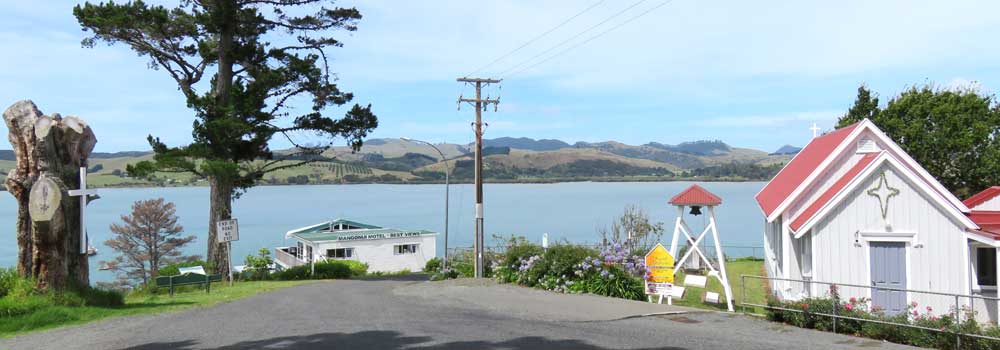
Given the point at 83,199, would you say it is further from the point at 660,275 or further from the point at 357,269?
the point at 357,269

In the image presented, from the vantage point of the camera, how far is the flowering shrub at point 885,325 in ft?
41.5

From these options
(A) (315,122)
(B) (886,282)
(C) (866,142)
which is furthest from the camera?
(A) (315,122)

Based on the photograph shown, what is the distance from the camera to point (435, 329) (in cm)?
1325

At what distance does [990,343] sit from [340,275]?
3040cm

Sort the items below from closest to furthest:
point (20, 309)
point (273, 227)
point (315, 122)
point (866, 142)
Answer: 1. point (20, 309)
2. point (866, 142)
3. point (315, 122)
4. point (273, 227)

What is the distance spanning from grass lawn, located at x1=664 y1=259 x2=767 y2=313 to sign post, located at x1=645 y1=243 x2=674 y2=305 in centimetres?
131

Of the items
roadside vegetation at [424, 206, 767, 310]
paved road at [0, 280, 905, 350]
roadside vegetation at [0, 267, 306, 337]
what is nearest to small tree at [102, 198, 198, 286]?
roadside vegetation at [424, 206, 767, 310]

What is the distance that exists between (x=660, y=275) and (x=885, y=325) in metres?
6.32

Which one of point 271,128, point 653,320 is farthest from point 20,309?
point 271,128

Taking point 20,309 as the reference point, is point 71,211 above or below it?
above

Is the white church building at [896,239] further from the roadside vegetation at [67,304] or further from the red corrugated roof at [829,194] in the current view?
the roadside vegetation at [67,304]

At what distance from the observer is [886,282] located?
1850 cm

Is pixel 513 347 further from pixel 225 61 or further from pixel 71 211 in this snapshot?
pixel 225 61

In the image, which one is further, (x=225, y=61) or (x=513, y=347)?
(x=225, y=61)
